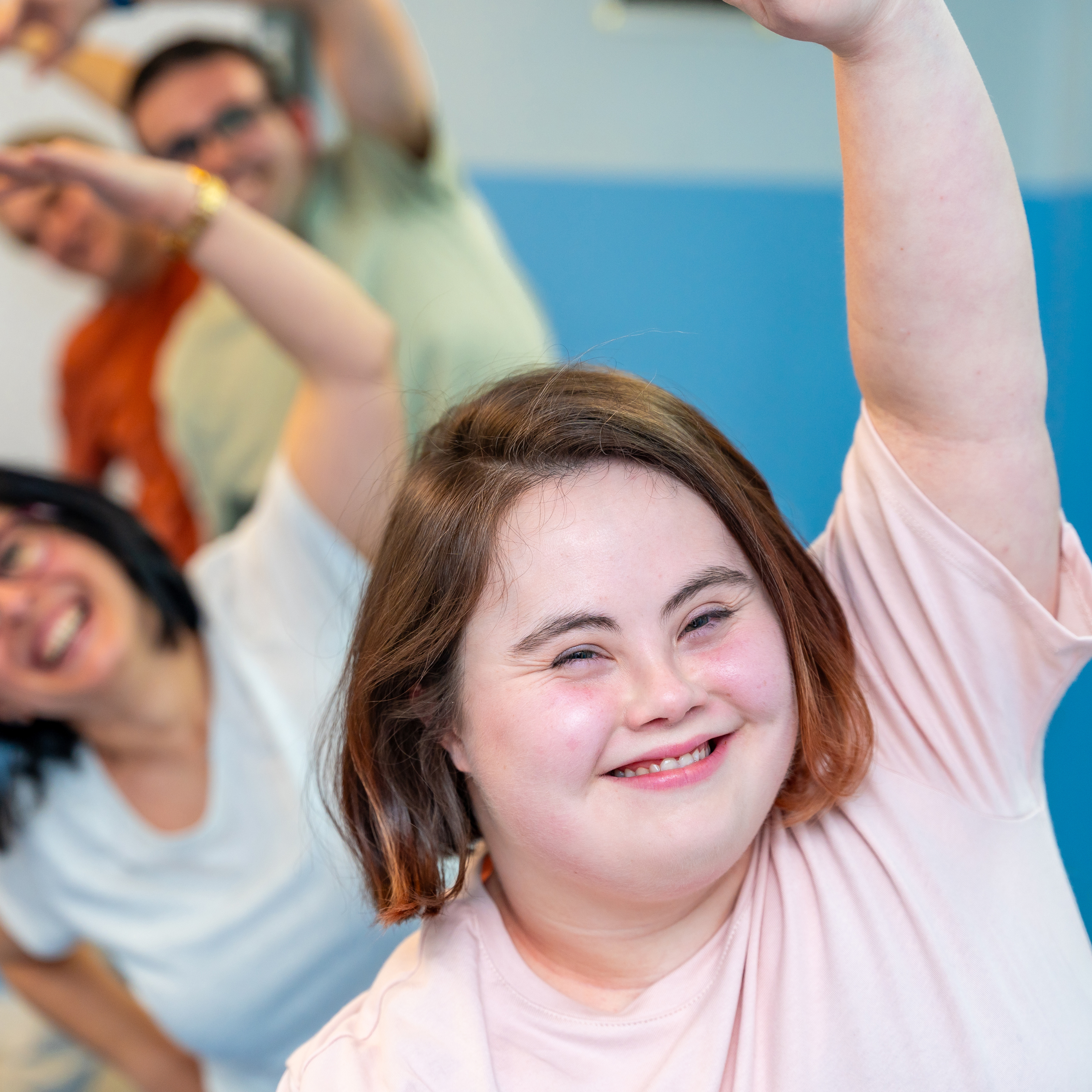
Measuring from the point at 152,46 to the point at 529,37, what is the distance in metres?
0.60

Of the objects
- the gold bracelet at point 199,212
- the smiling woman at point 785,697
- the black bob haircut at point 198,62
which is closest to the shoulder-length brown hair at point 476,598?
the smiling woman at point 785,697

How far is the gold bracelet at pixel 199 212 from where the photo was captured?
1.30m

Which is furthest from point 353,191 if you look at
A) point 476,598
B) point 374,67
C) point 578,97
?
point 476,598

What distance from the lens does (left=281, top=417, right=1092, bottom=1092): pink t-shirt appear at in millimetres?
685

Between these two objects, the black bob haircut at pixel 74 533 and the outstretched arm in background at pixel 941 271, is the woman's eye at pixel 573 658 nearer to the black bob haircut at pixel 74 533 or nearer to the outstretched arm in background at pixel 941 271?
the outstretched arm in background at pixel 941 271

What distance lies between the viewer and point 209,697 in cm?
145

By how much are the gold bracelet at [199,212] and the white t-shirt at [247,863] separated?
0.28m

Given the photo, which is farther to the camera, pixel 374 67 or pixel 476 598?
pixel 374 67

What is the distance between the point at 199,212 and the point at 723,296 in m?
0.85

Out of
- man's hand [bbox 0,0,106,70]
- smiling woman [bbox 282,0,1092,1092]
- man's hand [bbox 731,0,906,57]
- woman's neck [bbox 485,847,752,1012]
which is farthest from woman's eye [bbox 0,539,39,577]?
man's hand [bbox 731,0,906,57]

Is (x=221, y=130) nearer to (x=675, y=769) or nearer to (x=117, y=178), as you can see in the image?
(x=117, y=178)

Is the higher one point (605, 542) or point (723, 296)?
point (723, 296)

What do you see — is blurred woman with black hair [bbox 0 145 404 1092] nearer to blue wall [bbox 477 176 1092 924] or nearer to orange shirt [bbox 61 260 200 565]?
orange shirt [bbox 61 260 200 565]

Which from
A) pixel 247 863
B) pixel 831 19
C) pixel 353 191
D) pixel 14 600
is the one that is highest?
pixel 353 191
